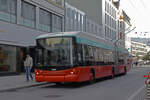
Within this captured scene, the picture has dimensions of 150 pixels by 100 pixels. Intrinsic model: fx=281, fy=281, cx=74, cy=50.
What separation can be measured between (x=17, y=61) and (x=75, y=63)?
1358 centimetres

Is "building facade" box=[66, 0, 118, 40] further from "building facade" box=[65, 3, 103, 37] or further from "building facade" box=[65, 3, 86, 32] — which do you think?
"building facade" box=[65, 3, 86, 32]

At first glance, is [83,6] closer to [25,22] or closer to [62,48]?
[25,22]

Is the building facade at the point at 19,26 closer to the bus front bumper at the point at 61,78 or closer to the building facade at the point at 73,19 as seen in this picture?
the building facade at the point at 73,19

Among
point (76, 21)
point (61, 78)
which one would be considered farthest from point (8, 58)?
point (76, 21)

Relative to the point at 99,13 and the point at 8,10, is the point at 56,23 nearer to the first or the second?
the point at 8,10

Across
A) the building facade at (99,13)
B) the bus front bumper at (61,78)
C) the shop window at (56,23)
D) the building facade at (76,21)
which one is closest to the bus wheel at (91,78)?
the bus front bumper at (61,78)

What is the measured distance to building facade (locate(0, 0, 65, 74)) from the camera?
2469 cm

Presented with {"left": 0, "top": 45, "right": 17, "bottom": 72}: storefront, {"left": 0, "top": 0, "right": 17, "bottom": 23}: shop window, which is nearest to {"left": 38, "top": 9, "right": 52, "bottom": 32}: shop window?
{"left": 0, "top": 0, "right": 17, "bottom": 23}: shop window

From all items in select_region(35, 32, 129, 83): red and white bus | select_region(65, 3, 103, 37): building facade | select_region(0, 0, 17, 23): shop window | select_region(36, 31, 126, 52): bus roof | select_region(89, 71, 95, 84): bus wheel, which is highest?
select_region(65, 3, 103, 37): building facade

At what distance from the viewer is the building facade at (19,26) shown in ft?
81.0

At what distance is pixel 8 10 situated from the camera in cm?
2530

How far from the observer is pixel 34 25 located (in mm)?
29922

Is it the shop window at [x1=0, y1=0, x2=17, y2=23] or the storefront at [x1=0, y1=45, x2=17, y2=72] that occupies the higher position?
the shop window at [x1=0, y1=0, x2=17, y2=23]

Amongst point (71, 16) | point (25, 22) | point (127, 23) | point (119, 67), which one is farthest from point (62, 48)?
point (127, 23)
